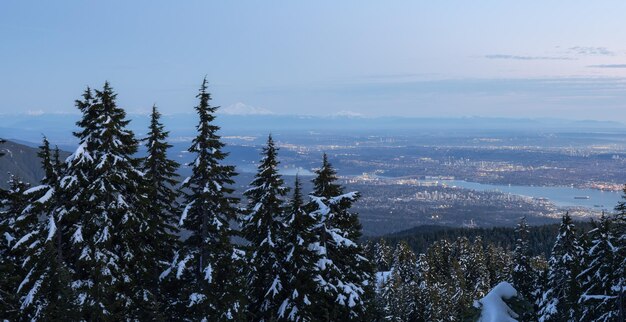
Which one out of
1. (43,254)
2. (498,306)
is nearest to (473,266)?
(43,254)

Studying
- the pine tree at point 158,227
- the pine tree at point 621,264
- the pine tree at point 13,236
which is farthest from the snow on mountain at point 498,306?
the pine tree at point 621,264

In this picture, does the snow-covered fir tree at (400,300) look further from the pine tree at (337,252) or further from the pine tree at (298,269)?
the pine tree at (298,269)

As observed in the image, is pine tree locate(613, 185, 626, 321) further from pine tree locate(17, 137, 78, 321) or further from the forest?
pine tree locate(17, 137, 78, 321)

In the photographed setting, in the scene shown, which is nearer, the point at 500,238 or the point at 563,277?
the point at 563,277

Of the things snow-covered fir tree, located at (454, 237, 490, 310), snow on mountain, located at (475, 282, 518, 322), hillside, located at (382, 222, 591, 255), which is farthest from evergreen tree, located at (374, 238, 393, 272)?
snow on mountain, located at (475, 282, 518, 322)

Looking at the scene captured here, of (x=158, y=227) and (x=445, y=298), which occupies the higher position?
(x=158, y=227)

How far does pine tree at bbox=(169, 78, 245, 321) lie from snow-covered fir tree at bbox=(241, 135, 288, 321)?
1.17 metres

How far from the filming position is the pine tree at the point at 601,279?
26.5 metres

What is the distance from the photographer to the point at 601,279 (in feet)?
90.4

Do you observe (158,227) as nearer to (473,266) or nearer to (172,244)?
(172,244)

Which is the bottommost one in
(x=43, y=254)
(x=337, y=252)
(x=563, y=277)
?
(x=563, y=277)

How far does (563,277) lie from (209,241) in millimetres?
28978

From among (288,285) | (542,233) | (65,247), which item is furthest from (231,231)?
(542,233)

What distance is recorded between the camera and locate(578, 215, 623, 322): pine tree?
2648cm
